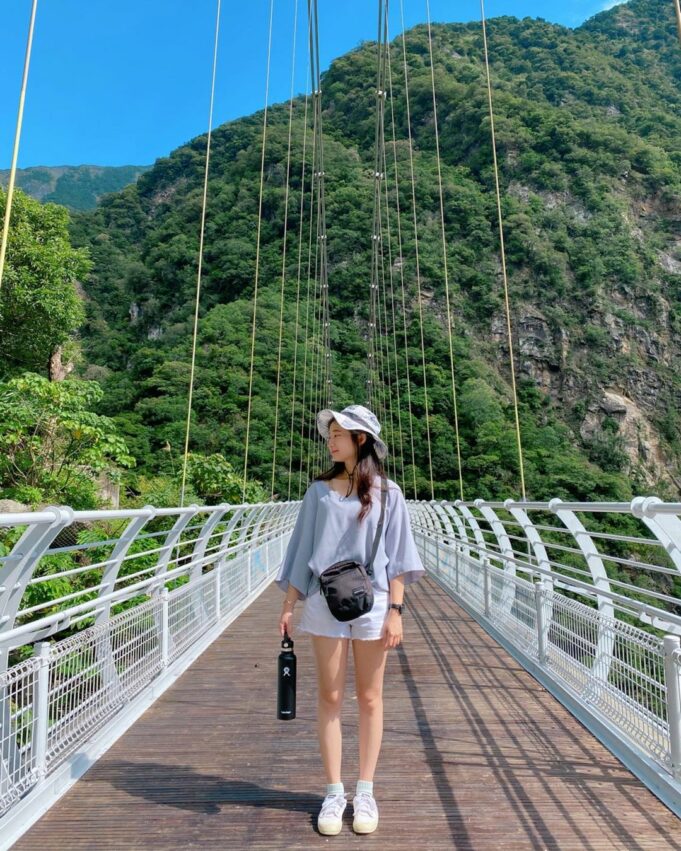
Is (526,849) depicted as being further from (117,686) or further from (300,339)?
(300,339)

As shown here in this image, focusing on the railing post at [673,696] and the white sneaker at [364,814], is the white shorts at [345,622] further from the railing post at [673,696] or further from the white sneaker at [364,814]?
the railing post at [673,696]

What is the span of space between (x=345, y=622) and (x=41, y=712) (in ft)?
3.29

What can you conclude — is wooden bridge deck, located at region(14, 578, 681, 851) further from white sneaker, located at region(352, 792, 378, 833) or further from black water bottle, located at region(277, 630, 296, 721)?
black water bottle, located at region(277, 630, 296, 721)

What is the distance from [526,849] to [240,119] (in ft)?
198

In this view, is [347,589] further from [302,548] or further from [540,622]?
[540,622]

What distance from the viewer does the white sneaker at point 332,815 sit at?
1.89 m

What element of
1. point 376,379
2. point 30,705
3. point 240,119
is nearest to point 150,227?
point 240,119

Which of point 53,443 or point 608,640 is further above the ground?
point 53,443

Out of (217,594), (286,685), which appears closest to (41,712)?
(286,685)

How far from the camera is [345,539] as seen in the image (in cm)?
194

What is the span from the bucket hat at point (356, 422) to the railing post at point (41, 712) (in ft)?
3.47

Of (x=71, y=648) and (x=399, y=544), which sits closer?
(x=399, y=544)

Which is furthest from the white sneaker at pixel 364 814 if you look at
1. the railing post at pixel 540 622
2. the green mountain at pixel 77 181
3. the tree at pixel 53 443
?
the green mountain at pixel 77 181

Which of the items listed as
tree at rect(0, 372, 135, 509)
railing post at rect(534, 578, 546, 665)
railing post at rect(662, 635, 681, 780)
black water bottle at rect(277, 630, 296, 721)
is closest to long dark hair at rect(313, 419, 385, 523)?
black water bottle at rect(277, 630, 296, 721)
